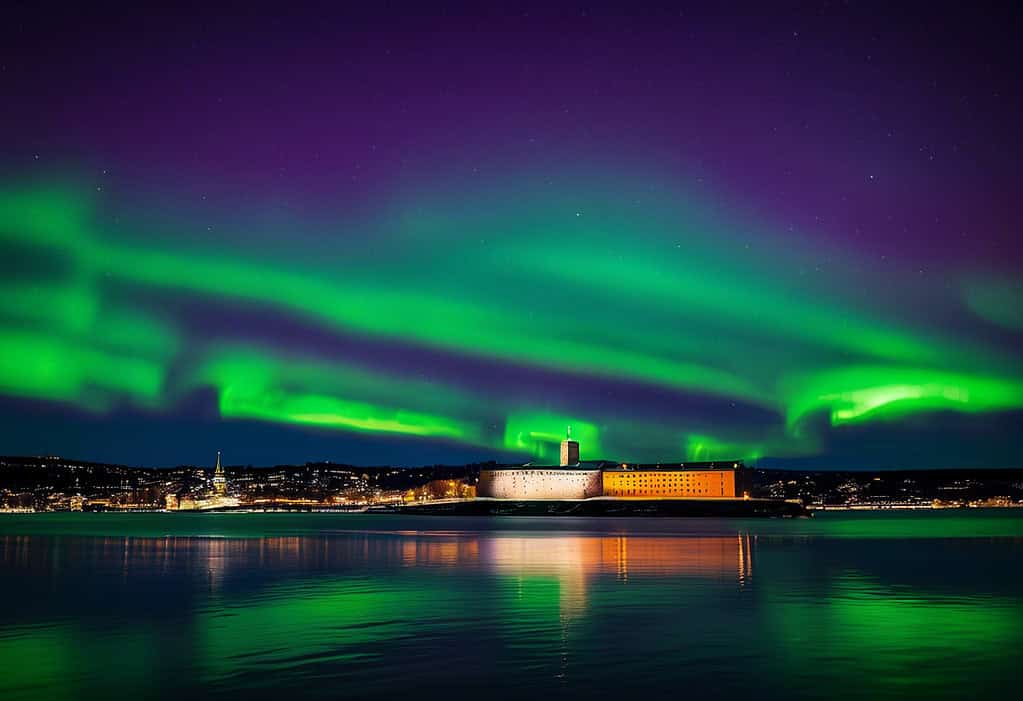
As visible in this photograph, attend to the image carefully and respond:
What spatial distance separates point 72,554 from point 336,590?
32460mm

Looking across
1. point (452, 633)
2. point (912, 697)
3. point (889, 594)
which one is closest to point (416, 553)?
point (889, 594)

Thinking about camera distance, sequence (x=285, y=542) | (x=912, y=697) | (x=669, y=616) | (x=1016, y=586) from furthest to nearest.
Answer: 1. (x=285, y=542)
2. (x=1016, y=586)
3. (x=669, y=616)
4. (x=912, y=697)

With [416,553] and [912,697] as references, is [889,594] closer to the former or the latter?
[912,697]

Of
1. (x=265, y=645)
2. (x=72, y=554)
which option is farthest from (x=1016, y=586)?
(x=72, y=554)

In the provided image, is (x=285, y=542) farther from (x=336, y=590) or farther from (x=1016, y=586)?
(x=1016, y=586)

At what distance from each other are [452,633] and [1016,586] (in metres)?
26.4

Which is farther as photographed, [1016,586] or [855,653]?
[1016,586]

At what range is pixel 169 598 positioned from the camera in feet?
123

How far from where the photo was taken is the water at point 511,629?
20641 mm

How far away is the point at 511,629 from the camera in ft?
92.0

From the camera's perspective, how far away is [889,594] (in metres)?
38.4

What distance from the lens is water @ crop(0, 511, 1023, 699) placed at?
2064cm

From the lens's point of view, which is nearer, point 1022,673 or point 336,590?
point 1022,673

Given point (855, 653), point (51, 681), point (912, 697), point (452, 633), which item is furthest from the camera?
point (452, 633)
